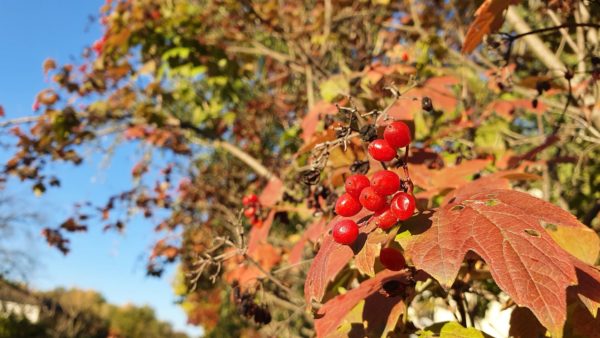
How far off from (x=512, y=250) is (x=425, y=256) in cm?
22

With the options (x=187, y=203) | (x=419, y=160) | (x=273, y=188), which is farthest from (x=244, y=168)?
(x=419, y=160)

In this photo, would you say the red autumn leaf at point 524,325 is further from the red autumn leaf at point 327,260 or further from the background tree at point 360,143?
the red autumn leaf at point 327,260

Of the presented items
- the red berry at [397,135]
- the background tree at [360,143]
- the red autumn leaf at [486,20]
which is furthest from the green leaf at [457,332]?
the red autumn leaf at [486,20]

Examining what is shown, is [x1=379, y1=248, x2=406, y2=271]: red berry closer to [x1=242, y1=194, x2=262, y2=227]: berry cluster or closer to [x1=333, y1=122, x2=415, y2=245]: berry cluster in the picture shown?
[x1=333, y1=122, x2=415, y2=245]: berry cluster

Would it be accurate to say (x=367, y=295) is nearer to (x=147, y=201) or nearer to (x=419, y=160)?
(x=419, y=160)

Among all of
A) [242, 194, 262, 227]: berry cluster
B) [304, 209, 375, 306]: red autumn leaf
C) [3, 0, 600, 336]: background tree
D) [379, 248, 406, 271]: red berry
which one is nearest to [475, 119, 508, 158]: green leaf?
[3, 0, 600, 336]: background tree

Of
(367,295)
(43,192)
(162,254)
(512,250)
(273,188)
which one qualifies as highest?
(43,192)

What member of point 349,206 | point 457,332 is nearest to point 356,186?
point 349,206

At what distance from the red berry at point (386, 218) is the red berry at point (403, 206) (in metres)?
0.02

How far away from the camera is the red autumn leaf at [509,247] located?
3.57 ft

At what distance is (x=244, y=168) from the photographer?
8047 mm

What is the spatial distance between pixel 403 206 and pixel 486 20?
4.92 ft

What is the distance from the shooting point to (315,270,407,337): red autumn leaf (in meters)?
1.65

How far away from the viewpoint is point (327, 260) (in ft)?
4.59
